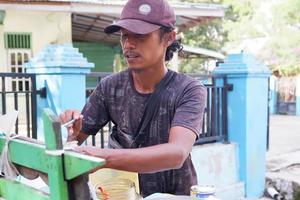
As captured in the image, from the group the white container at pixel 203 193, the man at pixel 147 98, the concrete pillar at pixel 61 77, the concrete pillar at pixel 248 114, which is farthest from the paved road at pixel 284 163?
the white container at pixel 203 193

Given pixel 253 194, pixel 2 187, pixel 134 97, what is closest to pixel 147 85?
pixel 134 97

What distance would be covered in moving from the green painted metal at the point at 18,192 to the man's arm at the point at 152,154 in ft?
0.54

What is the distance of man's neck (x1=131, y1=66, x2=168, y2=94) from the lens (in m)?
1.78

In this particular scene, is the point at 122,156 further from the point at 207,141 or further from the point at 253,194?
the point at 253,194

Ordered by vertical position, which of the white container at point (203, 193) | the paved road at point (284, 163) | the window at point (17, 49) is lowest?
the paved road at point (284, 163)

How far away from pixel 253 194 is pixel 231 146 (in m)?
0.72

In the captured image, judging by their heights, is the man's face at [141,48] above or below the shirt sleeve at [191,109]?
above

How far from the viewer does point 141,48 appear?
65.5 inches

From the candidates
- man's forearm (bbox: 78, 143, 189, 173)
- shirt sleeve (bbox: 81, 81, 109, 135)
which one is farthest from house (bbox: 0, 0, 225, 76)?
man's forearm (bbox: 78, 143, 189, 173)

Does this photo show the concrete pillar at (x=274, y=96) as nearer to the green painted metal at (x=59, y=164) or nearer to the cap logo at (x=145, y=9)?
the cap logo at (x=145, y=9)

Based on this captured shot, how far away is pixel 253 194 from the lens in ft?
17.5

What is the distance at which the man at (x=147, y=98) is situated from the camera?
1619 millimetres

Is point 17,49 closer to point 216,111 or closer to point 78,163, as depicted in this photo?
point 216,111

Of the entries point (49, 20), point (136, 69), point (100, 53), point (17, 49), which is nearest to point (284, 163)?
point (136, 69)
